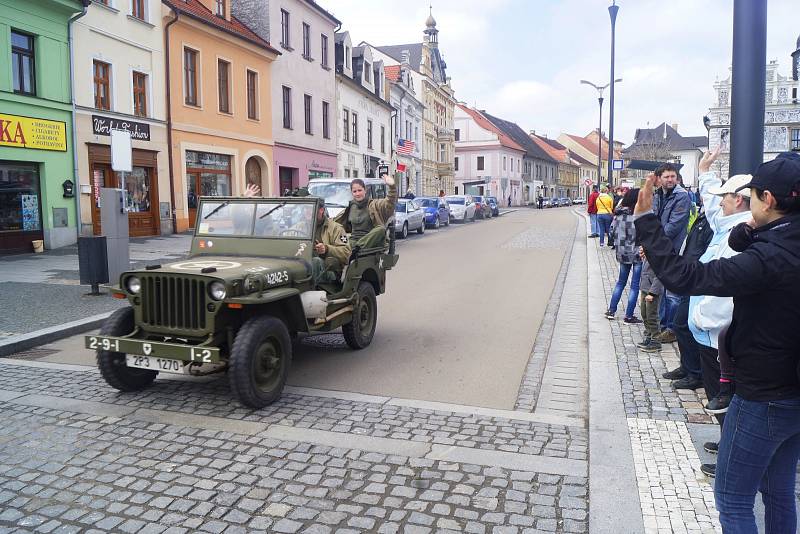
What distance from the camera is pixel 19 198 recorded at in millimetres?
16578

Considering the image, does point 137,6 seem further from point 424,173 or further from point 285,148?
point 424,173

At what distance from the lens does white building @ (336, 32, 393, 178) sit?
36.2 meters

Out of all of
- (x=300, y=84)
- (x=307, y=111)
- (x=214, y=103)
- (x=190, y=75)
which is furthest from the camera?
(x=307, y=111)

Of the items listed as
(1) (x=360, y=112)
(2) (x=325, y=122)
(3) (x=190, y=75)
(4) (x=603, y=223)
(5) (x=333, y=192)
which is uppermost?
(1) (x=360, y=112)

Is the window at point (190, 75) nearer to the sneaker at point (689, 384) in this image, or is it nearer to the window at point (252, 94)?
the window at point (252, 94)

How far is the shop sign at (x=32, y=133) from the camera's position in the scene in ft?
52.2

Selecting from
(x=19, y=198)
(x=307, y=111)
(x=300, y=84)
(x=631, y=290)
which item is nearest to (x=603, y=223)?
(x=631, y=290)

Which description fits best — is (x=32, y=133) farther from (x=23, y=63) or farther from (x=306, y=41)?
(x=306, y=41)

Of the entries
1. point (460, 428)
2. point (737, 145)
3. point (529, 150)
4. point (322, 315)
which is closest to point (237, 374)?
point (322, 315)

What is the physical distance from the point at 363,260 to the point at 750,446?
16.7 feet

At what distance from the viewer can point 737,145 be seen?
5.12 meters

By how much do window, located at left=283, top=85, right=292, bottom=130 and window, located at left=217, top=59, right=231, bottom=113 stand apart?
4474 millimetres

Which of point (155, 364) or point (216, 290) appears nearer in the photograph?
point (216, 290)

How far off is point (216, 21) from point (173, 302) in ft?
72.6
